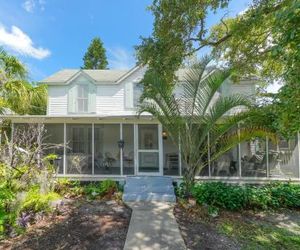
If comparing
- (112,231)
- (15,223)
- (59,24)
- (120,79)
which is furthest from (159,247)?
(59,24)

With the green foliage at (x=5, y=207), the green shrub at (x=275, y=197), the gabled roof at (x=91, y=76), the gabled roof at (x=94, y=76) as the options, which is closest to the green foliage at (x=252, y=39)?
the green shrub at (x=275, y=197)

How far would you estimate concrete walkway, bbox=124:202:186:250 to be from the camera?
5371mm

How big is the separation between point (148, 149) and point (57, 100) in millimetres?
7905

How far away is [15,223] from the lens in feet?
20.1

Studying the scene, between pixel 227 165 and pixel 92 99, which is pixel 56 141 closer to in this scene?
pixel 92 99

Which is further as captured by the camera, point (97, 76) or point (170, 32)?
point (97, 76)

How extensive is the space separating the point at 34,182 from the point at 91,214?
8.05 feet

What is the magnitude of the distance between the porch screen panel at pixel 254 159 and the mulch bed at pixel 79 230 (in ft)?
Result: 18.8

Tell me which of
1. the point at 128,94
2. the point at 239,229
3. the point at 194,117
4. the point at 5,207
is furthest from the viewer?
the point at 128,94

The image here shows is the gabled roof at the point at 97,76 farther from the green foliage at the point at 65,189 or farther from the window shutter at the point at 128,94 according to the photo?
the green foliage at the point at 65,189

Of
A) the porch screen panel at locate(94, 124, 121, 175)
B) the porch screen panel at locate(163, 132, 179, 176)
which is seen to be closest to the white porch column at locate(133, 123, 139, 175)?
the porch screen panel at locate(94, 124, 121, 175)

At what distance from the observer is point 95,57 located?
1286 inches

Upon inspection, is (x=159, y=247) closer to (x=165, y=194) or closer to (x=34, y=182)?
(x=165, y=194)

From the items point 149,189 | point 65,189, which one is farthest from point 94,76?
point 149,189
